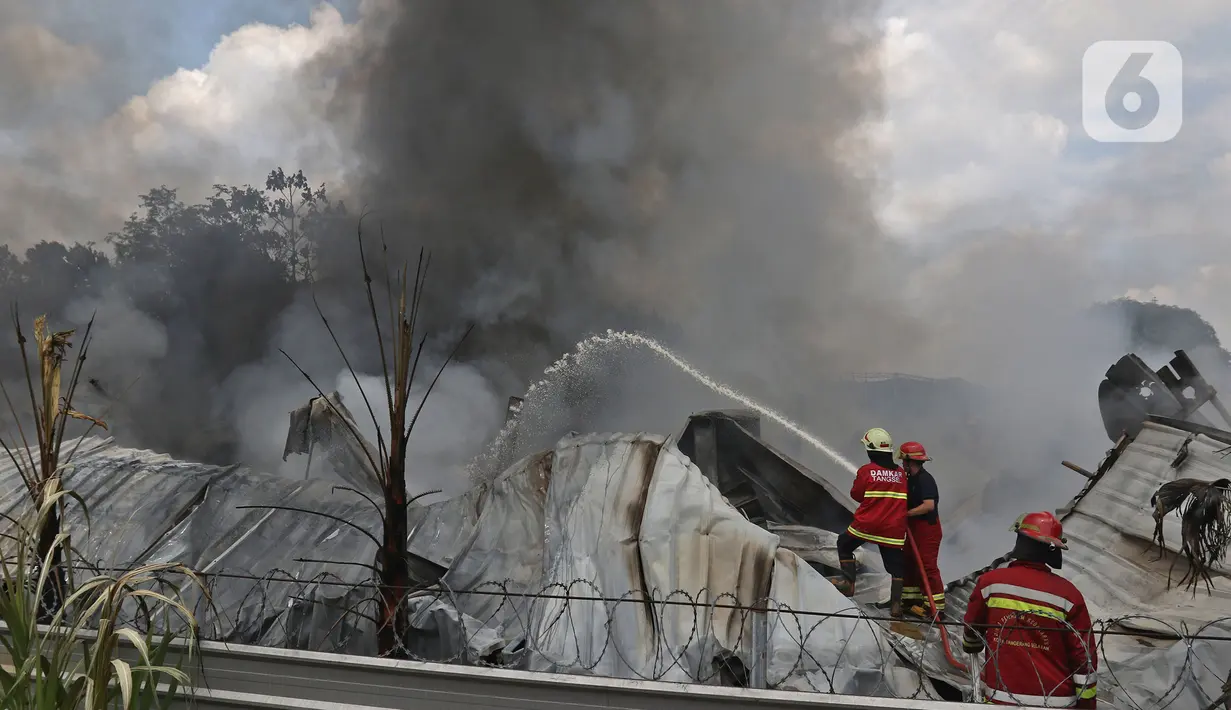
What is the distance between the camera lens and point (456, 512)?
4.84m

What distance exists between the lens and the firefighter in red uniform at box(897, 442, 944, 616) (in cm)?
464

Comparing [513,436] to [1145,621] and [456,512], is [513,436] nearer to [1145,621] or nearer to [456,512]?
[456,512]

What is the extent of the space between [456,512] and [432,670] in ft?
5.52

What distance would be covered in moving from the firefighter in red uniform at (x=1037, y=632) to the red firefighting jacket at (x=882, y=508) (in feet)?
4.79

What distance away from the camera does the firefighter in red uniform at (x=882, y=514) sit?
468 cm

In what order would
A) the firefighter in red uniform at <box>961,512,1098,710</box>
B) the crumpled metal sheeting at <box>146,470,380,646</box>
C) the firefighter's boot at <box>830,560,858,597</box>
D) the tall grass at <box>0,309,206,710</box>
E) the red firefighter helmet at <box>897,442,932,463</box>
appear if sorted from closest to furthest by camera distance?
the tall grass at <box>0,309,206,710</box> → the firefighter in red uniform at <box>961,512,1098,710</box> → the crumpled metal sheeting at <box>146,470,380,646</box> → the firefighter's boot at <box>830,560,858,597</box> → the red firefighter helmet at <box>897,442,932,463</box>

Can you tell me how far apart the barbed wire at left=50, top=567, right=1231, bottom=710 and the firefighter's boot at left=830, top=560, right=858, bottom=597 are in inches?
35.1

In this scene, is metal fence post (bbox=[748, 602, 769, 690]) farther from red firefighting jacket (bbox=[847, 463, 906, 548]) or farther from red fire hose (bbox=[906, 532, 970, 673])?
red firefighting jacket (bbox=[847, 463, 906, 548])

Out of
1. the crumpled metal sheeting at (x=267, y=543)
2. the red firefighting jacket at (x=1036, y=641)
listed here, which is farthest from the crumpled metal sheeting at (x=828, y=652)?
the crumpled metal sheeting at (x=267, y=543)

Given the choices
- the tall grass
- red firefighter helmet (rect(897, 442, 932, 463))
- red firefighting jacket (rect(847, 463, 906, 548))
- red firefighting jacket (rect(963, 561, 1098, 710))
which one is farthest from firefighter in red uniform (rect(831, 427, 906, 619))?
the tall grass

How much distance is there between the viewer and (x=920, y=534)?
4906 millimetres

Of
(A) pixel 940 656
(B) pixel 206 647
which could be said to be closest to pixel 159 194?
(B) pixel 206 647

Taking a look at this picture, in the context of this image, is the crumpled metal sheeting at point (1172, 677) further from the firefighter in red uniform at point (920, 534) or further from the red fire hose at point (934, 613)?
the firefighter in red uniform at point (920, 534)

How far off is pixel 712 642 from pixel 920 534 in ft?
6.82
